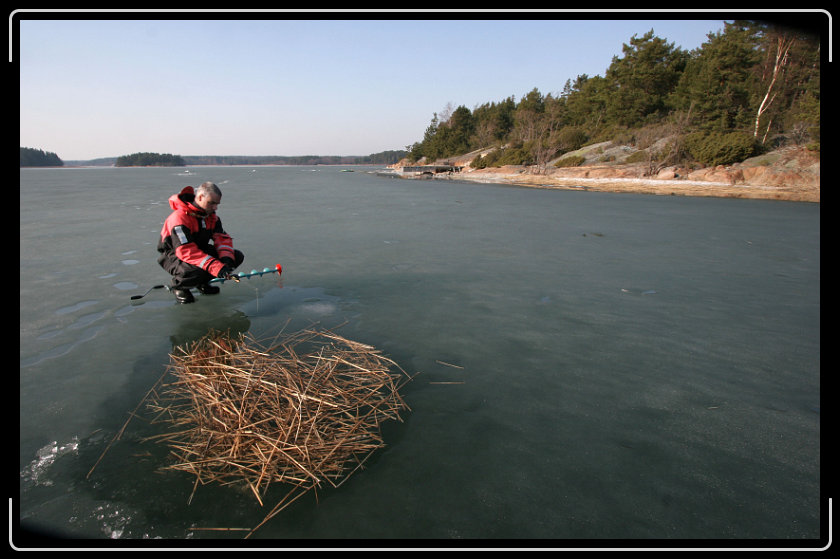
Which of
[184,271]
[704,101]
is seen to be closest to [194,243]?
[184,271]

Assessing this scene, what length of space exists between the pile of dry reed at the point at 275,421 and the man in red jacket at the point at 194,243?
228 centimetres

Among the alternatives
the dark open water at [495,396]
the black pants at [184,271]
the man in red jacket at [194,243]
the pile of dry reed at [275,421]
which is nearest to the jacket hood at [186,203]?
the man in red jacket at [194,243]

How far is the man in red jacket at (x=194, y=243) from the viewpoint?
6.23 metres

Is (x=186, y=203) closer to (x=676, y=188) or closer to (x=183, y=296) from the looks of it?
(x=183, y=296)

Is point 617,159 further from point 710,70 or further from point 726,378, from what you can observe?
point 726,378

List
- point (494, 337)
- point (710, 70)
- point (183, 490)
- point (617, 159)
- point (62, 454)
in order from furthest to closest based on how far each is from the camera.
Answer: point (617, 159) < point (710, 70) < point (494, 337) < point (62, 454) < point (183, 490)

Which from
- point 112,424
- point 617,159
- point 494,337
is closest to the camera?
point 112,424

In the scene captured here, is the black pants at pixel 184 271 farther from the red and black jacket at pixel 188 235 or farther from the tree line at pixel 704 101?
the tree line at pixel 704 101

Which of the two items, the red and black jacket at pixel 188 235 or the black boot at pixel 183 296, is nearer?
the red and black jacket at pixel 188 235

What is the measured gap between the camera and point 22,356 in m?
5.09

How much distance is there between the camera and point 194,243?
249 inches
